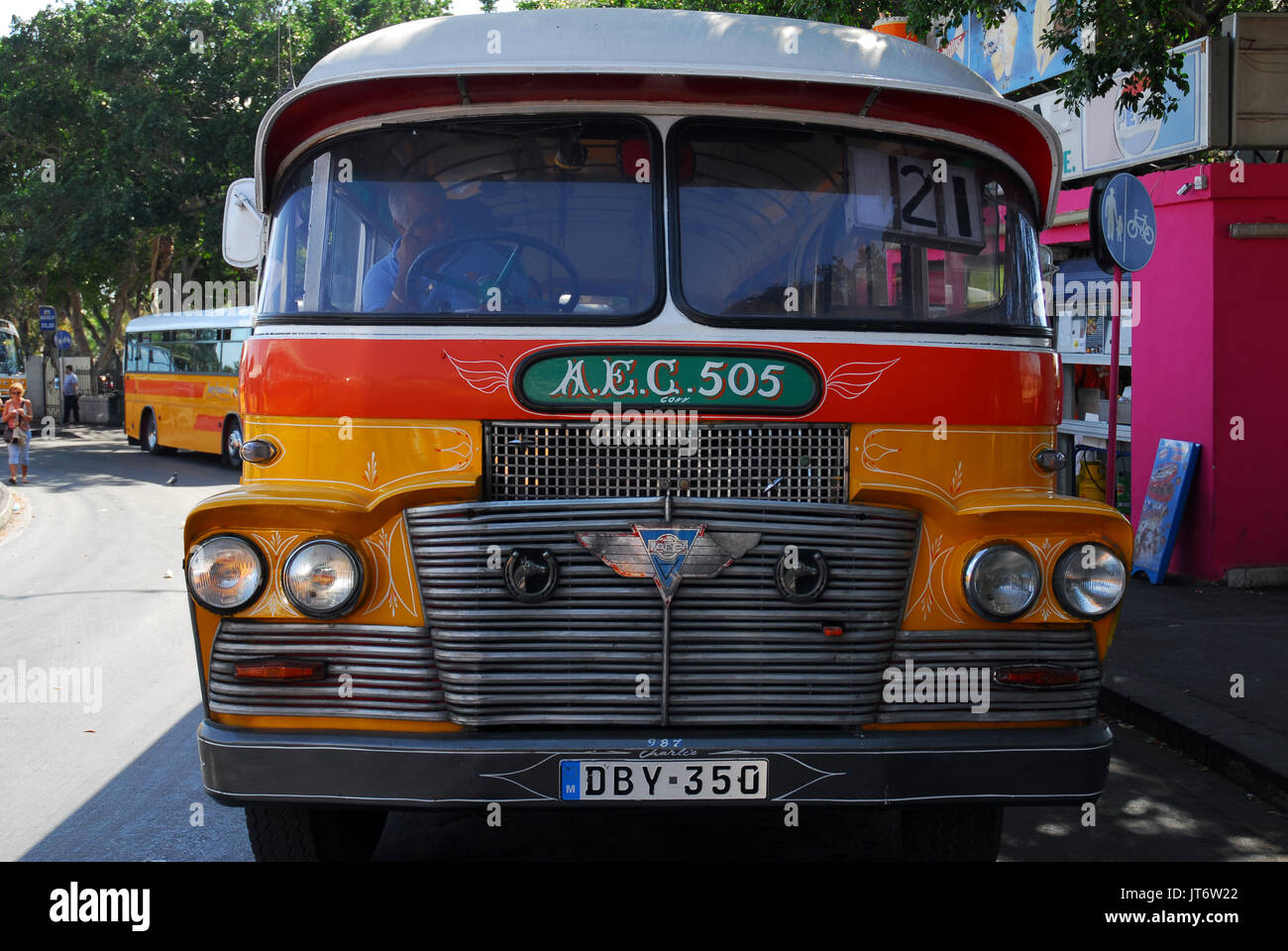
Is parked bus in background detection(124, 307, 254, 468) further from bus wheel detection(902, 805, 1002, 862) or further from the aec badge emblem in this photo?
the aec badge emblem

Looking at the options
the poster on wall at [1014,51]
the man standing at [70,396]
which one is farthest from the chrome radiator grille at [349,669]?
the man standing at [70,396]

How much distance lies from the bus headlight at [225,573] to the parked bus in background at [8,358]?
113 ft

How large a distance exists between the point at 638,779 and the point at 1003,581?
3.84 feet

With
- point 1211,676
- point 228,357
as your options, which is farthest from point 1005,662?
point 228,357

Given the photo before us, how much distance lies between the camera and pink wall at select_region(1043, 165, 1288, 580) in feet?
34.2

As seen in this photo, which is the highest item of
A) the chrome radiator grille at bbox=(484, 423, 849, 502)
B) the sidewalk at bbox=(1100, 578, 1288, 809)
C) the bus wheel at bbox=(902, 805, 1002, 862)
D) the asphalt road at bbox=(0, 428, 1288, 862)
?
the chrome radiator grille at bbox=(484, 423, 849, 502)

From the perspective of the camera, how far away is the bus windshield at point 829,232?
409 centimetres

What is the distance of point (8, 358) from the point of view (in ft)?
115

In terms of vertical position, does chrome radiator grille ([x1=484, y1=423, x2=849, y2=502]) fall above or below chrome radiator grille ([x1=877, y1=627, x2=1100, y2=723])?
above

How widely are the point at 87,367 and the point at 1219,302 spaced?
41793 mm

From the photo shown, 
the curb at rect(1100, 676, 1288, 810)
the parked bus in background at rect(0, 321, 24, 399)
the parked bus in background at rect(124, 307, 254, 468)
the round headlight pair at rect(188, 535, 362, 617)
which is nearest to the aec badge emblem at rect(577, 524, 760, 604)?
the round headlight pair at rect(188, 535, 362, 617)

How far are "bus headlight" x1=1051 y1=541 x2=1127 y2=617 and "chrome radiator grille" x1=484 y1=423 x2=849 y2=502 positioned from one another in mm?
661

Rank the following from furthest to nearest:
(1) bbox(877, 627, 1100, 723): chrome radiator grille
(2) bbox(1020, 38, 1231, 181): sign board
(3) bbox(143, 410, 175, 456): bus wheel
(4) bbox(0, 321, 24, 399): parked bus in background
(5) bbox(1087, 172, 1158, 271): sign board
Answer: (4) bbox(0, 321, 24, 399): parked bus in background
(3) bbox(143, 410, 175, 456): bus wheel
(2) bbox(1020, 38, 1231, 181): sign board
(5) bbox(1087, 172, 1158, 271): sign board
(1) bbox(877, 627, 1100, 723): chrome radiator grille

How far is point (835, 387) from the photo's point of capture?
395 centimetres
